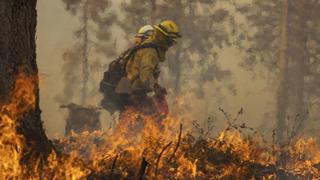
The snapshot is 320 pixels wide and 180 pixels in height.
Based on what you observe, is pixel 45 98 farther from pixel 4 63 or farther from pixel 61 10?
pixel 61 10

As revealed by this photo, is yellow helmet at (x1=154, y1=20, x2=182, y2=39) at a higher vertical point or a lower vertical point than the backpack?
higher

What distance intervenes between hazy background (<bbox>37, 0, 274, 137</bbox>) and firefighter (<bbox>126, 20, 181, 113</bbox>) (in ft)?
11.2

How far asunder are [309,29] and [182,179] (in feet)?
68.3

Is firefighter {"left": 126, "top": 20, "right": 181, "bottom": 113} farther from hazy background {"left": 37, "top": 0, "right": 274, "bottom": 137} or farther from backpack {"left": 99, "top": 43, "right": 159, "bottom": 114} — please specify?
hazy background {"left": 37, "top": 0, "right": 274, "bottom": 137}

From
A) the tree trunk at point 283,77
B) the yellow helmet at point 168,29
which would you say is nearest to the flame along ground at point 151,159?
the yellow helmet at point 168,29

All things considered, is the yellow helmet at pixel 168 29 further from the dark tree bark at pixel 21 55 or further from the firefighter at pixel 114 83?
the dark tree bark at pixel 21 55

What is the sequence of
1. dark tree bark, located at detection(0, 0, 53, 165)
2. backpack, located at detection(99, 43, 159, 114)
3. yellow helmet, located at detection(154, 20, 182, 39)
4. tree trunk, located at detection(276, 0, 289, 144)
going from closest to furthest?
dark tree bark, located at detection(0, 0, 53, 165) → yellow helmet, located at detection(154, 20, 182, 39) → backpack, located at detection(99, 43, 159, 114) → tree trunk, located at detection(276, 0, 289, 144)

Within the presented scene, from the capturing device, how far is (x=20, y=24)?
3.87 meters

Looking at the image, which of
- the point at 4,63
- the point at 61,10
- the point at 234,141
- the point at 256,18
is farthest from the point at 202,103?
the point at 61,10

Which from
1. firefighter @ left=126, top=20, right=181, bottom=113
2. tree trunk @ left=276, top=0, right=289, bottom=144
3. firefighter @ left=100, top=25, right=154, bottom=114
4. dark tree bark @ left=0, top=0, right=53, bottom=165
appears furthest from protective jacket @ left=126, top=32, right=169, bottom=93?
tree trunk @ left=276, top=0, right=289, bottom=144

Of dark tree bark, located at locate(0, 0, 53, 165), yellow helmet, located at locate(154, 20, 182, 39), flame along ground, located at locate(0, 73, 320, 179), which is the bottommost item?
flame along ground, located at locate(0, 73, 320, 179)

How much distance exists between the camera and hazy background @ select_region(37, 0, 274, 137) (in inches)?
1234

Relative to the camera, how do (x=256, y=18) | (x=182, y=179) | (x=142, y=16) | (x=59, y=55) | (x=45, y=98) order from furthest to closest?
(x=59, y=55), (x=45, y=98), (x=256, y=18), (x=142, y=16), (x=182, y=179)

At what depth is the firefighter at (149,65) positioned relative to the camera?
7594mm
